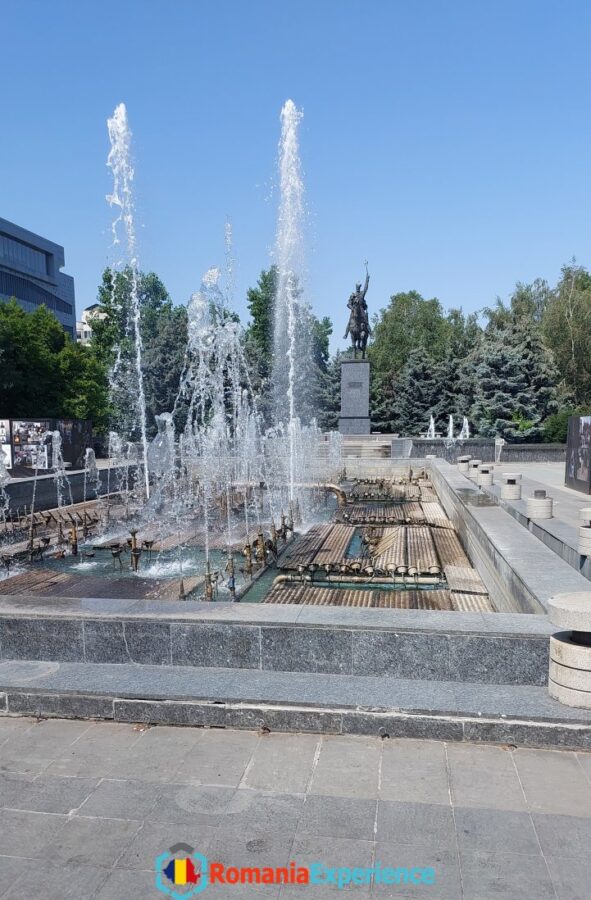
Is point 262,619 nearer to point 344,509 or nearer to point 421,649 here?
point 421,649

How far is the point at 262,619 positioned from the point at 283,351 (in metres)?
39.3

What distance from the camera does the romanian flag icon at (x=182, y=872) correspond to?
8.19ft

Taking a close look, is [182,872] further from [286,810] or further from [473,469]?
[473,469]

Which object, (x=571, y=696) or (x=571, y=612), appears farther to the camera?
(x=571, y=696)

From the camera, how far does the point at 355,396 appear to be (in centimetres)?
2744

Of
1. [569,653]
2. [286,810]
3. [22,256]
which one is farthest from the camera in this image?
[22,256]

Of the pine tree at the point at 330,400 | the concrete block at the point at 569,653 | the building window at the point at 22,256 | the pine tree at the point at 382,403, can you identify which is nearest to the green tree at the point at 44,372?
the pine tree at the point at 330,400

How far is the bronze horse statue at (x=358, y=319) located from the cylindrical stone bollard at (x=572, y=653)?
24919mm

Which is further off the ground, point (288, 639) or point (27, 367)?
point (27, 367)

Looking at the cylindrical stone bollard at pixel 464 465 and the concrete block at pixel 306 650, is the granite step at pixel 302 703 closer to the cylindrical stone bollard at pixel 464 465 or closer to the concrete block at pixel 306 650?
the concrete block at pixel 306 650

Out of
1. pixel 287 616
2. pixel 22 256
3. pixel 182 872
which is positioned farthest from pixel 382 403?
pixel 22 256

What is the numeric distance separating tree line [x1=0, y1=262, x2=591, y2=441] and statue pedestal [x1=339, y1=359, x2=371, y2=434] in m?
5.22

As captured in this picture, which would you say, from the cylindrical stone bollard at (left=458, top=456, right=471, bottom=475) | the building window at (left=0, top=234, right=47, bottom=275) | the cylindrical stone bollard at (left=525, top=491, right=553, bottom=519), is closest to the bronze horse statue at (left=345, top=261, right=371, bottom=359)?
the cylindrical stone bollard at (left=458, top=456, right=471, bottom=475)

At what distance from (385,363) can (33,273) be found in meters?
33.9
